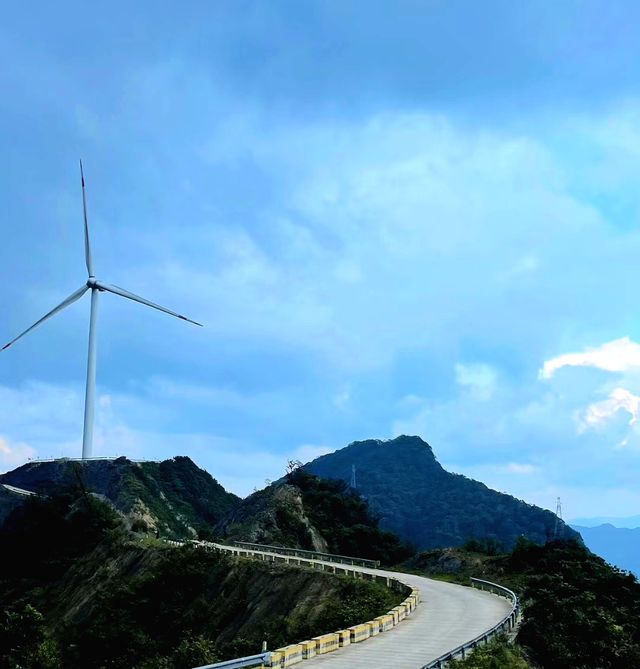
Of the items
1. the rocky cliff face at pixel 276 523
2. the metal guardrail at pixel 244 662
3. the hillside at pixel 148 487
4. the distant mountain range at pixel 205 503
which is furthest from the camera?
the hillside at pixel 148 487

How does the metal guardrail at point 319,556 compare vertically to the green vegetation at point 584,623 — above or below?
above

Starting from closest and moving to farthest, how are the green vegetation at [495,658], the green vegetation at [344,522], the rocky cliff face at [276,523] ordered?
the green vegetation at [495,658] → the rocky cliff face at [276,523] → the green vegetation at [344,522]

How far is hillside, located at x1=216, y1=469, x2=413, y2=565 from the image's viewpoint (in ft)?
372

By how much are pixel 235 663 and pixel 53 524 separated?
322 ft

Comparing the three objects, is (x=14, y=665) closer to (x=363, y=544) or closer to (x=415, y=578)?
(x=415, y=578)

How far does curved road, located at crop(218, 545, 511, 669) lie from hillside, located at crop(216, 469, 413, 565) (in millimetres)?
59968

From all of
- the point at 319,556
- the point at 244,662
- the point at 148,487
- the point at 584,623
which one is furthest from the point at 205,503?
the point at 244,662

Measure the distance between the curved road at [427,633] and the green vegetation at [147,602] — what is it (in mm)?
3613

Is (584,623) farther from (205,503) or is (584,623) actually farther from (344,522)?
(205,503)

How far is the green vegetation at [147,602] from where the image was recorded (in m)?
44.8

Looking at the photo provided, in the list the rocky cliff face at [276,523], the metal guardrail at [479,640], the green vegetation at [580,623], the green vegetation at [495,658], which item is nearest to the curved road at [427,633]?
the metal guardrail at [479,640]

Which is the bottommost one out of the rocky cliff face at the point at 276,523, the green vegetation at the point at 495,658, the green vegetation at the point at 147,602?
the green vegetation at the point at 495,658

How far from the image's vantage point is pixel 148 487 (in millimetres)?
158750

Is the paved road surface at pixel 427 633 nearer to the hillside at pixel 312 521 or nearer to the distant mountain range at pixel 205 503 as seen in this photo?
the hillside at pixel 312 521
